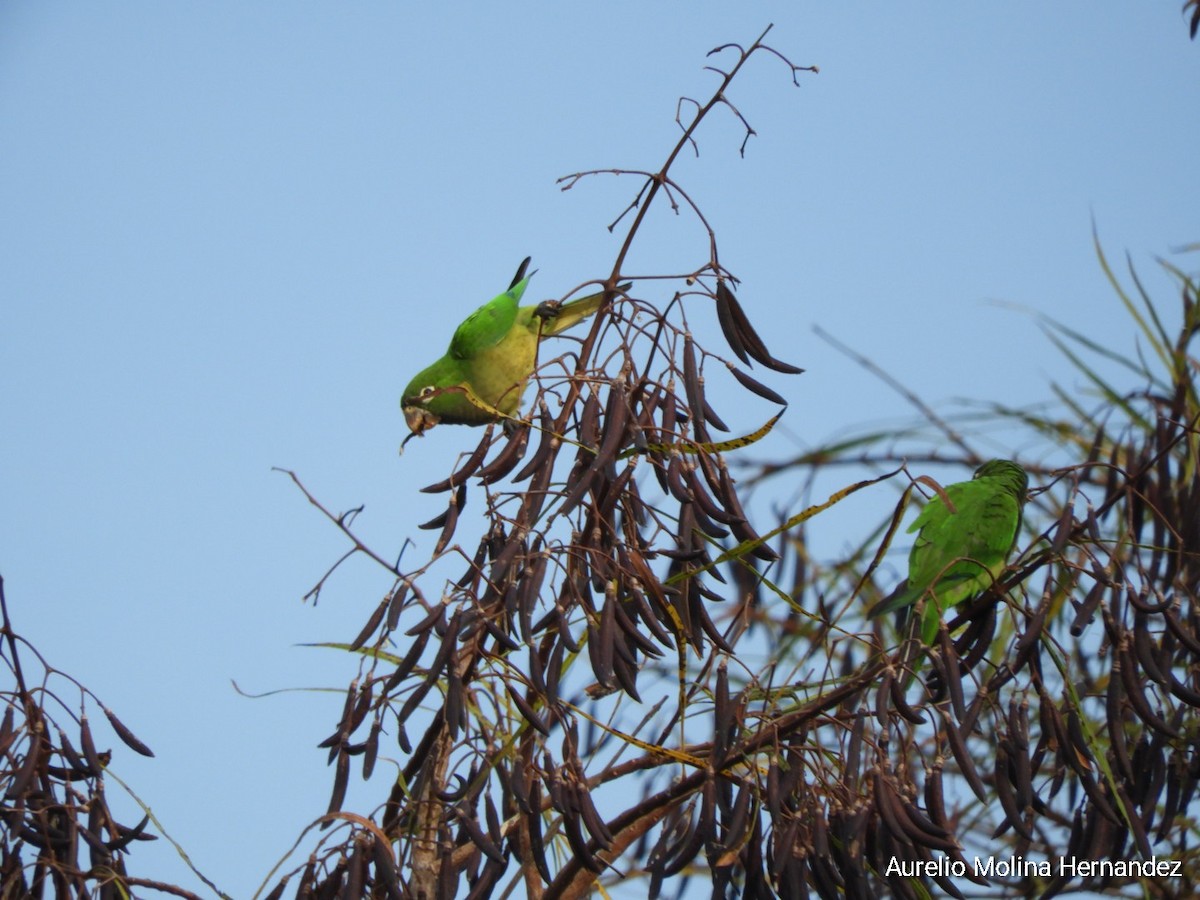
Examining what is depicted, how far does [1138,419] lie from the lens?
11.1 feet

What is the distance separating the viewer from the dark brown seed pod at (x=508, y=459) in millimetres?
2236

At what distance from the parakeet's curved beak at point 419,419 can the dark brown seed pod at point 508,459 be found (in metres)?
2.98

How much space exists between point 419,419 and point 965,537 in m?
2.37

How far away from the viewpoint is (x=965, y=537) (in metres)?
3.91

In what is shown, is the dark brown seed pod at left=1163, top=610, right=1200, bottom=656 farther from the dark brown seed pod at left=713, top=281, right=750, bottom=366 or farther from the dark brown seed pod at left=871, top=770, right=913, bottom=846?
the dark brown seed pod at left=713, top=281, right=750, bottom=366

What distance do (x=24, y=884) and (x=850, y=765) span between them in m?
1.46

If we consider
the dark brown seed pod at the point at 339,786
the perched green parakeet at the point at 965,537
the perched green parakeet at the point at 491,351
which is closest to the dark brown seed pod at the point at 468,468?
the dark brown seed pod at the point at 339,786

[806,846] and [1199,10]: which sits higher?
[1199,10]

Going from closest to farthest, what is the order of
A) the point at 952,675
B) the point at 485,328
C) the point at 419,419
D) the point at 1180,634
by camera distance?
1. the point at 952,675
2. the point at 1180,634
3. the point at 485,328
4. the point at 419,419

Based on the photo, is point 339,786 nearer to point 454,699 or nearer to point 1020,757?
point 454,699

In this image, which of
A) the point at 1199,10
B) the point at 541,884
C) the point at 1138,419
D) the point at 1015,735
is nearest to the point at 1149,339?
the point at 1138,419

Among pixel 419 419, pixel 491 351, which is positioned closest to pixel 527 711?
pixel 491 351

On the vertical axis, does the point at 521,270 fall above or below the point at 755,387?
above

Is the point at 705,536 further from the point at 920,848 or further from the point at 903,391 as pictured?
the point at 903,391
